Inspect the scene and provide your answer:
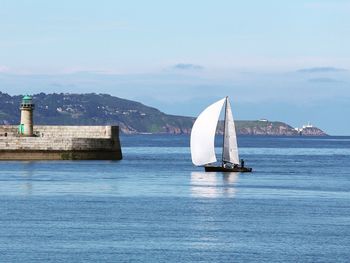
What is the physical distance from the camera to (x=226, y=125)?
90.1 meters

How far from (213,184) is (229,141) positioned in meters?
9.84

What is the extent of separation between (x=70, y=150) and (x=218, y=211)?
169 feet

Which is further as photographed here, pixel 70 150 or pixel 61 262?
pixel 70 150

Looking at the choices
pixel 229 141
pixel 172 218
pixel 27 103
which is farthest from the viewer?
pixel 27 103

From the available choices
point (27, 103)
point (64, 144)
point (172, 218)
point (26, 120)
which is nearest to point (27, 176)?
point (64, 144)

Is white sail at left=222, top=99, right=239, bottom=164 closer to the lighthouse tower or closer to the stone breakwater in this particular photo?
the stone breakwater

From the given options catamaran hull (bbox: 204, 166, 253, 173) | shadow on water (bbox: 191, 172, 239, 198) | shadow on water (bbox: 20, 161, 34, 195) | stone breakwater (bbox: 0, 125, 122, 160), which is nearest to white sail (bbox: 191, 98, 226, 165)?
shadow on water (bbox: 191, 172, 239, 198)

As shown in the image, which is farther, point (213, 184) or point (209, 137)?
point (209, 137)

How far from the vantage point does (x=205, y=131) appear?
86.7 meters

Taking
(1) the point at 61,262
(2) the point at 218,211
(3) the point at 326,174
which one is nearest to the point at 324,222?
(2) the point at 218,211

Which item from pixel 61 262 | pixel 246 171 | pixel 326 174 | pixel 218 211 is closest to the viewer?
pixel 61 262

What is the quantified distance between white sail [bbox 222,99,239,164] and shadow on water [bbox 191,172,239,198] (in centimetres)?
132

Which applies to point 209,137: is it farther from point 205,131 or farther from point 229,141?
point 229,141

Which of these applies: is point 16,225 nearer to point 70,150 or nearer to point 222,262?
point 222,262
